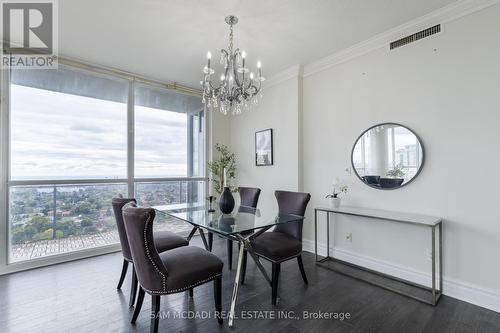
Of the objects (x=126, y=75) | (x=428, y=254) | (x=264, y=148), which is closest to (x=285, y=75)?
(x=264, y=148)

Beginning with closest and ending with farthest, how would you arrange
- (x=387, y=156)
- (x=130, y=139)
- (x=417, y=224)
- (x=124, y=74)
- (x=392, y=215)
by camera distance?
(x=417, y=224) < (x=392, y=215) < (x=387, y=156) < (x=124, y=74) < (x=130, y=139)

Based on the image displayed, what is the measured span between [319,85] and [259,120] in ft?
4.12

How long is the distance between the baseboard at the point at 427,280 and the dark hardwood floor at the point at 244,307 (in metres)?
0.09

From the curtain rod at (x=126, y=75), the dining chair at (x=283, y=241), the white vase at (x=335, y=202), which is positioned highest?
the curtain rod at (x=126, y=75)

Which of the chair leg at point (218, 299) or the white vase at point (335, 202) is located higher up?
the white vase at point (335, 202)

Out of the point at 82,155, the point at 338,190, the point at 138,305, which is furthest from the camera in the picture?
the point at 82,155

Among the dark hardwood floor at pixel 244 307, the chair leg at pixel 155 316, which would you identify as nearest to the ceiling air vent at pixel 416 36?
the dark hardwood floor at pixel 244 307

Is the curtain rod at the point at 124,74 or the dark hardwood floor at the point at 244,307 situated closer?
the dark hardwood floor at the point at 244,307

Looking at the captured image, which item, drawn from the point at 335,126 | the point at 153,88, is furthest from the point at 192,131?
the point at 335,126

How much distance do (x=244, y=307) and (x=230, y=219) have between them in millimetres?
808

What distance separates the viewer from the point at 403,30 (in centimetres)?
276

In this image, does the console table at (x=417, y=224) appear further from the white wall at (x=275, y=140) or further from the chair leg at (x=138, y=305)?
the chair leg at (x=138, y=305)

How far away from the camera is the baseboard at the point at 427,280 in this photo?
221 centimetres

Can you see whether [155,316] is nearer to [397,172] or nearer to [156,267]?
[156,267]
